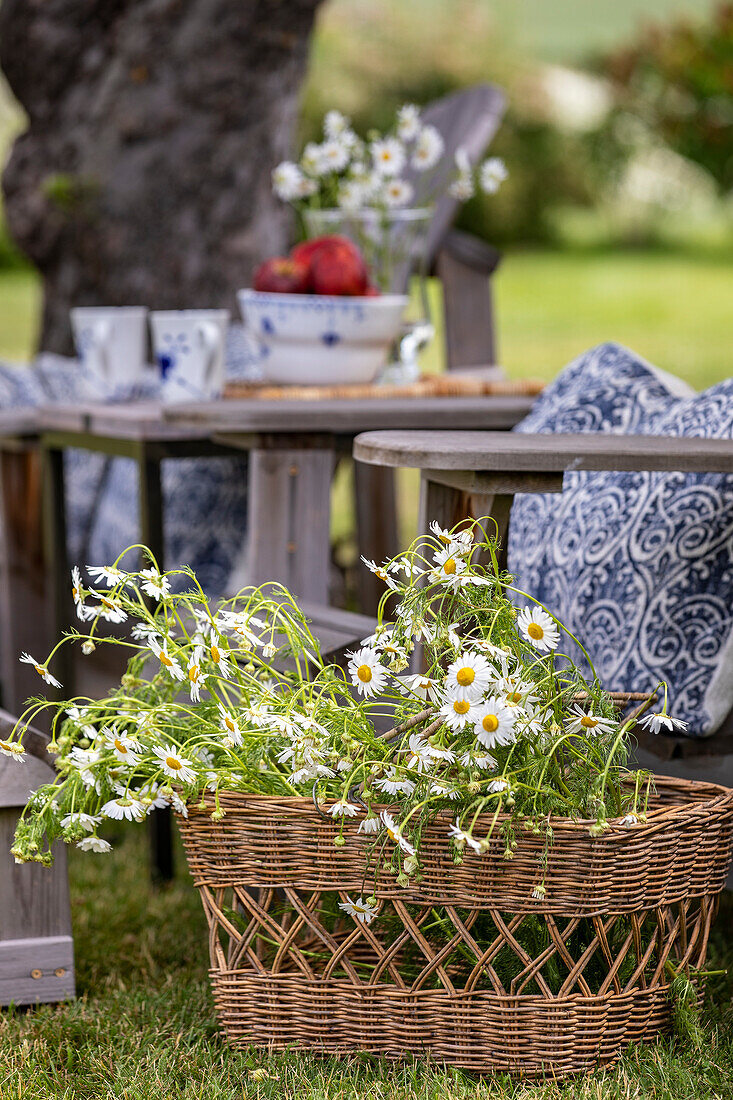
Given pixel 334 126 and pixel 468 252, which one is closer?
pixel 334 126

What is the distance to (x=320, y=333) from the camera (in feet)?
7.97

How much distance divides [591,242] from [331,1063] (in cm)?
1109

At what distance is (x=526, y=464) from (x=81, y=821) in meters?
0.66

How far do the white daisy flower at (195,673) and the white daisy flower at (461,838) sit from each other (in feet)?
1.06

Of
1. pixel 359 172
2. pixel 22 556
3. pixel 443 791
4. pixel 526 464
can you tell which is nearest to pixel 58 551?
pixel 22 556

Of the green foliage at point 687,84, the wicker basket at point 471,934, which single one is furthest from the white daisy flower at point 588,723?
the green foliage at point 687,84

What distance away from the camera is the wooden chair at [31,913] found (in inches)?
69.9

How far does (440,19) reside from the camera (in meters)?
11.9

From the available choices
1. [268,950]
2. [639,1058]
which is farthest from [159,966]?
[639,1058]

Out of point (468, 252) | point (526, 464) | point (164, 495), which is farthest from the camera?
point (468, 252)

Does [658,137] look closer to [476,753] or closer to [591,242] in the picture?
[591,242]

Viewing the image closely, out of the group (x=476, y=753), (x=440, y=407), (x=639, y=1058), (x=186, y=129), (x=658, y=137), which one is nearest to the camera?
(x=476, y=753)

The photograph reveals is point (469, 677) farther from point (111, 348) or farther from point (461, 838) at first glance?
point (111, 348)

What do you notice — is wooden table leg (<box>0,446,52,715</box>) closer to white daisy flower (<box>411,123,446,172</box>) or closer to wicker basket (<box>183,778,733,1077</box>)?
white daisy flower (<box>411,123,446,172</box>)
